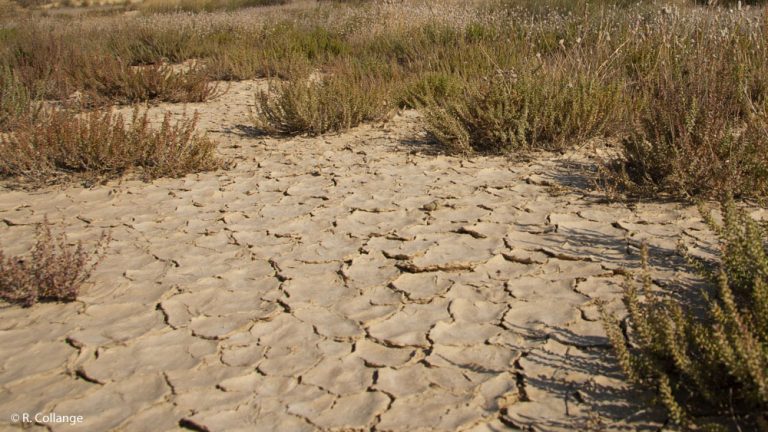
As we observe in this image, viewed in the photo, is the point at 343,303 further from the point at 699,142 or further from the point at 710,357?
the point at 699,142

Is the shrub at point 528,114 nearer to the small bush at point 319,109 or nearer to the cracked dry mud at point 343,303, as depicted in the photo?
the cracked dry mud at point 343,303

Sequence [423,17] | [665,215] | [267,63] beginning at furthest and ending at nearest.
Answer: [423,17] → [267,63] → [665,215]

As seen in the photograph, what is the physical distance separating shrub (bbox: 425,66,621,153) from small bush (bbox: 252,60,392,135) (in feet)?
3.18

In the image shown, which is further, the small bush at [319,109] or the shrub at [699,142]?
the small bush at [319,109]

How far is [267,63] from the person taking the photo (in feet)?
27.8

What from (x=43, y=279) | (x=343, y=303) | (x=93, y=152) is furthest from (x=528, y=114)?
(x=43, y=279)

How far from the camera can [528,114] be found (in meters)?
5.05

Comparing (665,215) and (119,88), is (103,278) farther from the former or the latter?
(119,88)

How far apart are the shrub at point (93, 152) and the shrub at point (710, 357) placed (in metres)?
3.58

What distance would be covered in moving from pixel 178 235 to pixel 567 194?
91.2 inches

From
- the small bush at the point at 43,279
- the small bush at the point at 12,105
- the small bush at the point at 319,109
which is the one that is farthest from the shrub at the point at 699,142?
the small bush at the point at 12,105

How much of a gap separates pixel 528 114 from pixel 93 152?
10.4 feet

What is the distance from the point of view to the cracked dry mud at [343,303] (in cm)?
231

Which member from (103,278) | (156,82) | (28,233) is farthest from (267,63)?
(103,278)
